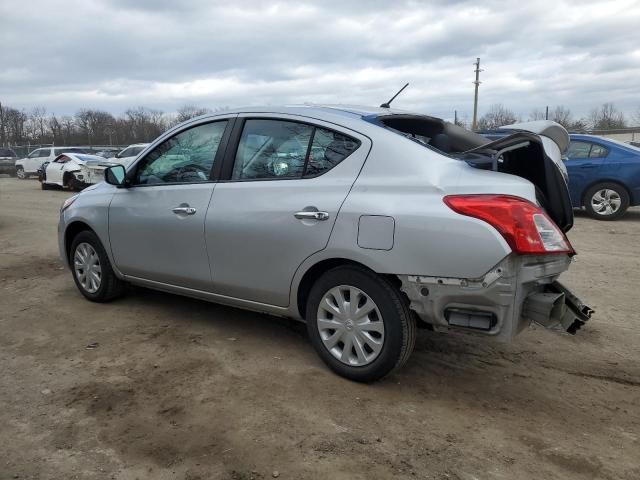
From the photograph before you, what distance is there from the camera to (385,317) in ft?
10.7

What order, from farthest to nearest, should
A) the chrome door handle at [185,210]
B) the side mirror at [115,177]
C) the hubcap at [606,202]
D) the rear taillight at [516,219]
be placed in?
the hubcap at [606,202], the side mirror at [115,177], the chrome door handle at [185,210], the rear taillight at [516,219]

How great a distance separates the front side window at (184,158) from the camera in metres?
4.20

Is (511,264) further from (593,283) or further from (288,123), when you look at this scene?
(593,283)

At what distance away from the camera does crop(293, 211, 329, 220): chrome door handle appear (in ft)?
11.2

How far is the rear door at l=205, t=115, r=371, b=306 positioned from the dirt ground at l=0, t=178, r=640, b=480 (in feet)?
2.19

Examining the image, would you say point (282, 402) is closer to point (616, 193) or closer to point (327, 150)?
point (327, 150)

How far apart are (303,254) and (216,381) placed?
40.1 inches

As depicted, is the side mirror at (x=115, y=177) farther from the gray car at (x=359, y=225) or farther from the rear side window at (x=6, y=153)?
the rear side window at (x=6, y=153)

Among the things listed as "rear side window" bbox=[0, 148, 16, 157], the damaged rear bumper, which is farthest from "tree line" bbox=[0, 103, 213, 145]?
the damaged rear bumper

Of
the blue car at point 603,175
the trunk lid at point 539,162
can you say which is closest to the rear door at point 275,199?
the trunk lid at point 539,162

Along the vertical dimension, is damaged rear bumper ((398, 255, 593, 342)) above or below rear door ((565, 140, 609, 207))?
below

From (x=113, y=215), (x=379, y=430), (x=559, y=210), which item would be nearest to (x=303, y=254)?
(x=379, y=430)

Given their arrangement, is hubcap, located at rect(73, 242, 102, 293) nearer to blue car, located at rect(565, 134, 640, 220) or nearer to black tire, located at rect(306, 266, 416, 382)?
black tire, located at rect(306, 266, 416, 382)

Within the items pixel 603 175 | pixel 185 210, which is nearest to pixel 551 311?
pixel 185 210
